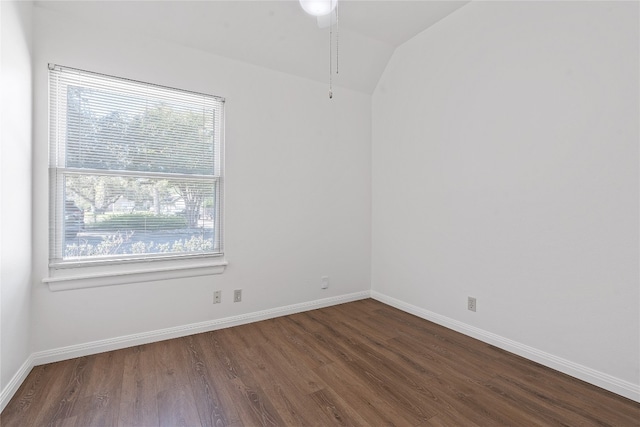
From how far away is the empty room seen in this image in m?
1.91

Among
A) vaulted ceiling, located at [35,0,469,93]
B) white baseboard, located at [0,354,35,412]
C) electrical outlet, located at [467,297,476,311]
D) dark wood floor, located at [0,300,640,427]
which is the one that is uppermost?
vaulted ceiling, located at [35,0,469,93]

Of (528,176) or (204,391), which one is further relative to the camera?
(528,176)

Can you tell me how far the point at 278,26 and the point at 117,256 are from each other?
8.33 feet

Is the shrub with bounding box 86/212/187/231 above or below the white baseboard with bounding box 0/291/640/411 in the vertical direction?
above

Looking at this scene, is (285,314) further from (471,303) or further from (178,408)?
(471,303)

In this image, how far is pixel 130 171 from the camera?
2.58m

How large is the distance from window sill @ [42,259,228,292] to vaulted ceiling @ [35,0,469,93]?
6.51 feet

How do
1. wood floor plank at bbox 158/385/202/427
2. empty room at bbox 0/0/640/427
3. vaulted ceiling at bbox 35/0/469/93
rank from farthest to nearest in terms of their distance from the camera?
1. vaulted ceiling at bbox 35/0/469/93
2. empty room at bbox 0/0/640/427
3. wood floor plank at bbox 158/385/202/427

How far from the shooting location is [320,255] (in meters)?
3.60

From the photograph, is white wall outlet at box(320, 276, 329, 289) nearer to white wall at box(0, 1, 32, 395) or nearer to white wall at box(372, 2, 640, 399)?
white wall at box(372, 2, 640, 399)

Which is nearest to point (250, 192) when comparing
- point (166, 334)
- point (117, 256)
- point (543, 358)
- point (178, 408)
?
point (117, 256)

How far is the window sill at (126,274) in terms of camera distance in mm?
2340

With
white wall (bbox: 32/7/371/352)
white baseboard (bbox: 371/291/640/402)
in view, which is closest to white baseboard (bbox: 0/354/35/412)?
white wall (bbox: 32/7/371/352)

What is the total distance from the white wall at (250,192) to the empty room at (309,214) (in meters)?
0.02
